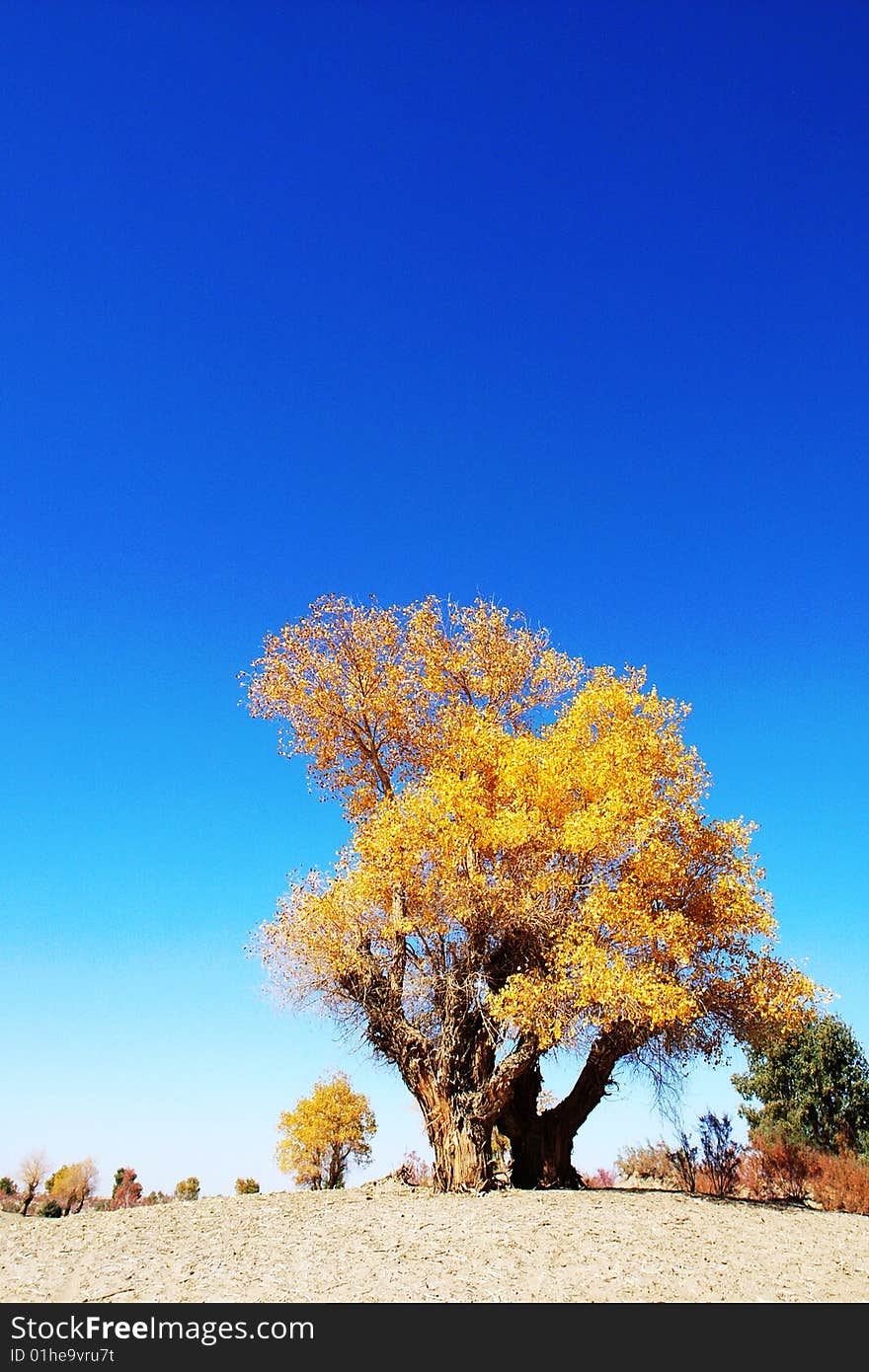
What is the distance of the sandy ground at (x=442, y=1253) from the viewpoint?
8406 mm

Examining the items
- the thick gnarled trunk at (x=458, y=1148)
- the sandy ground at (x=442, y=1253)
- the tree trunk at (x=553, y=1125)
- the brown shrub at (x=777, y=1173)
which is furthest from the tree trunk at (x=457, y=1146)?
the brown shrub at (x=777, y=1173)

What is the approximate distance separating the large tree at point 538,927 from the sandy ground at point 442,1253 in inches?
106

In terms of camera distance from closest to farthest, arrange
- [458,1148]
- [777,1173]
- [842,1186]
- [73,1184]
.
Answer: [458,1148] → [842,1186] → [777,1173] → [73,1184]

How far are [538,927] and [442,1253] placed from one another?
659 centimetres

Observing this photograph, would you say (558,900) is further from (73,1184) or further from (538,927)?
(73,1184)

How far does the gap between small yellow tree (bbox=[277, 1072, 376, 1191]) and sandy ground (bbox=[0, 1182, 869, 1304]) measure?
1580cm

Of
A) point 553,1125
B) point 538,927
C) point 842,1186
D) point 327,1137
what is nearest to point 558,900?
point 538,927

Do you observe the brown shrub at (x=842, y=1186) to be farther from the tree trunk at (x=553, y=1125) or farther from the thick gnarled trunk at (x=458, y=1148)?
the thick gnarled trunk at (x=458, y=1148)

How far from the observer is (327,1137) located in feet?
92.2

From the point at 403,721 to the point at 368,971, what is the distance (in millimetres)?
5814

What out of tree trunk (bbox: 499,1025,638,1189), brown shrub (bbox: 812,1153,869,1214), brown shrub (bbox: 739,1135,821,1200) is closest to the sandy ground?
tree trunk (bbox: 499,1025,638,1189)

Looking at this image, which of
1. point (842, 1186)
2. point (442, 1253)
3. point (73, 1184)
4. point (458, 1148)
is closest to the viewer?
point (442, 1253)
